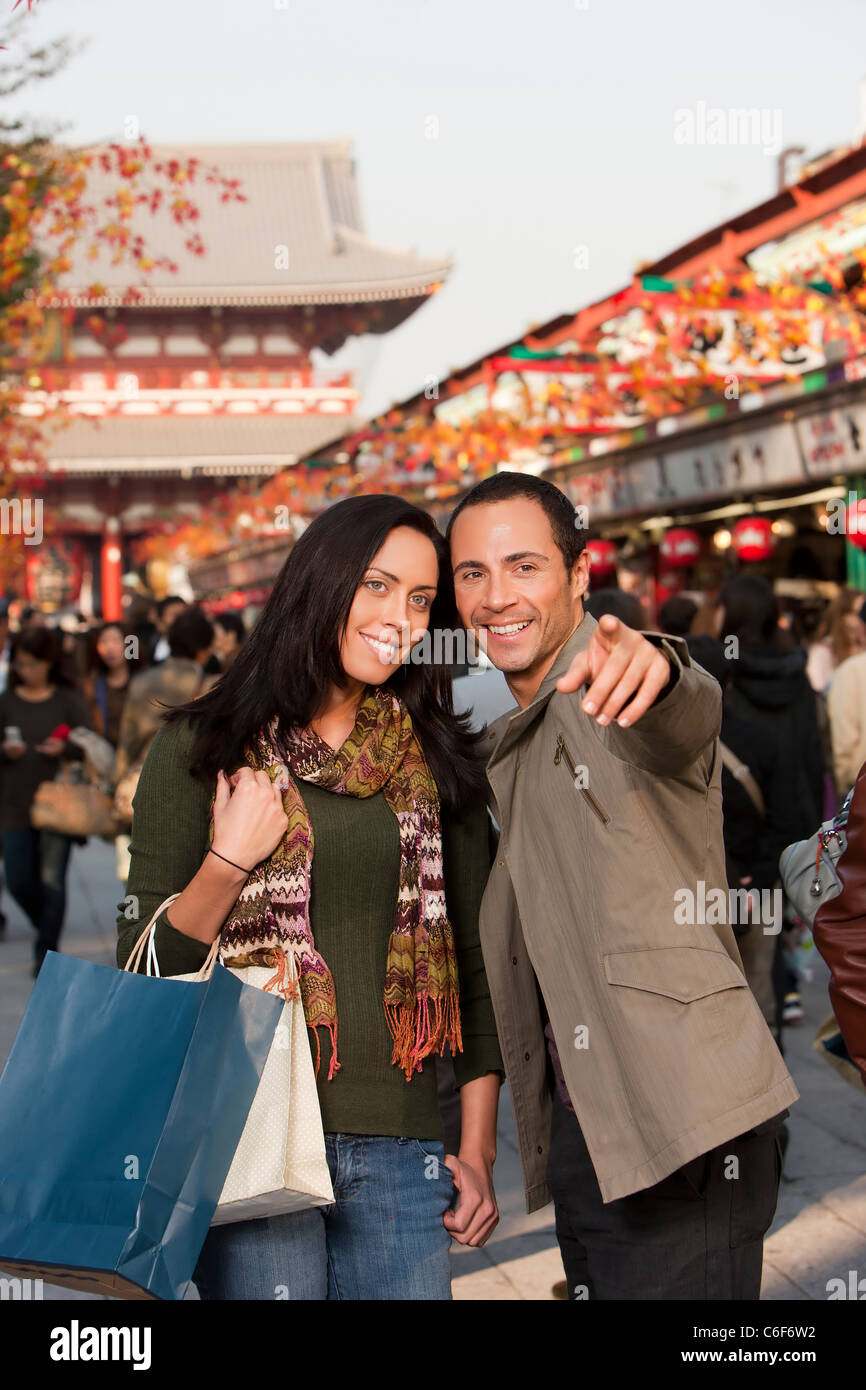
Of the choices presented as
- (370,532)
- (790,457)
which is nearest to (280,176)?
(790,457)

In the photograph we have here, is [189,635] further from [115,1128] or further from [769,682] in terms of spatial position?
[115,1128]

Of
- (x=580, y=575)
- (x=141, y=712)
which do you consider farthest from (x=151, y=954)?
(x=141, y=712)

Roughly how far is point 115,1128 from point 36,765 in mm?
5353

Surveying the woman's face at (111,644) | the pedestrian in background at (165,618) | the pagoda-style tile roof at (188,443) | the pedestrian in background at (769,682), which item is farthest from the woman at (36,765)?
the pagoda-style tile roof at (188,443)

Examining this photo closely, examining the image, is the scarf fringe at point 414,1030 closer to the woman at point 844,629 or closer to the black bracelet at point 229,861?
the black bracelet at point 229,861

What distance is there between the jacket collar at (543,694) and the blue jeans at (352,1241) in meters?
0.57

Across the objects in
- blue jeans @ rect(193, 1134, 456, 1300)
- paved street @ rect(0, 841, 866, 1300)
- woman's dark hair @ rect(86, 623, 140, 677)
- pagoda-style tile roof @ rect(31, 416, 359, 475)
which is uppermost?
pagoda-style tile roof @ rect(31, 416, 359, 475)

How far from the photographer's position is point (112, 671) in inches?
311

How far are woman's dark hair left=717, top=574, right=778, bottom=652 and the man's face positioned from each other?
277cm

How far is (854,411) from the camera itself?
774 cm

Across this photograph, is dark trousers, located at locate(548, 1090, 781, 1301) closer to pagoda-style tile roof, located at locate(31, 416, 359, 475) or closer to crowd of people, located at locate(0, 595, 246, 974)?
crowd of people, located at locate(0, 595, 246, 974)

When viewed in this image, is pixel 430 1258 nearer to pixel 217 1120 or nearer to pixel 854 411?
pixel 217 1120

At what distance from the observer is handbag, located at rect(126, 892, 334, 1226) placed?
189 centimetres

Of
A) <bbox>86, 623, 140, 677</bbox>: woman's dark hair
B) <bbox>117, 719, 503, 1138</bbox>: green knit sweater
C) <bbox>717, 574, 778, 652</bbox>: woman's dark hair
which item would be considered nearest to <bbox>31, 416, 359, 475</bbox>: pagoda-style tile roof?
<bbox>86, 623, 140, 677</bbox>: woman's dark hair
